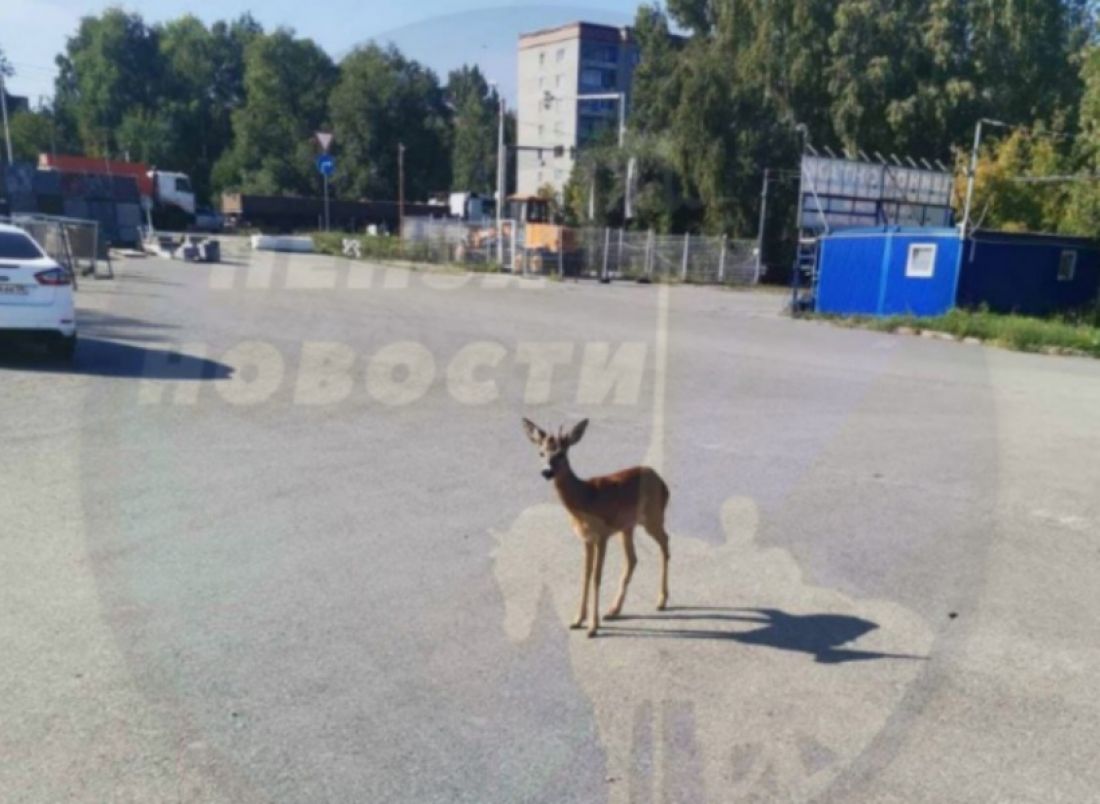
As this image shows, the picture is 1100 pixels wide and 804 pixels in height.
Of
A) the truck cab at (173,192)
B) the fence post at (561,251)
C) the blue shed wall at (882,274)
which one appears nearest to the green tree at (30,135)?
the truck cab at (173,192)

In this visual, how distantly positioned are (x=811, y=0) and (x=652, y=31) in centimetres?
1470

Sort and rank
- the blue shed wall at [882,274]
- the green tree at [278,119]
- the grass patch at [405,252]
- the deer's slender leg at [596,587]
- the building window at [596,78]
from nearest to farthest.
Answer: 1. the deer's slender leg at [596,587]
2. the blue shed wall at [882,274]
3. the grass patch at [405,252]
4. the building window at [596,78]
5. the green tree at [278,119]

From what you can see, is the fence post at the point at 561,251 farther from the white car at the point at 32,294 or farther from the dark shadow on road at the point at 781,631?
the dark shadow on road at the point at 781,631

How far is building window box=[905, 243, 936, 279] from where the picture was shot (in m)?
24.9

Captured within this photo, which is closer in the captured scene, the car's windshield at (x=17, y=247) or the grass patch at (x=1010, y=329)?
the car's windshield at (x=17, y=247)

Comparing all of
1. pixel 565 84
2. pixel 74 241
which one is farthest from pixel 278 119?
pixel 74 241

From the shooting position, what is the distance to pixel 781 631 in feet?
16.1

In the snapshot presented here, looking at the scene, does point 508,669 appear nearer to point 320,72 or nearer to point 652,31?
point 652,31

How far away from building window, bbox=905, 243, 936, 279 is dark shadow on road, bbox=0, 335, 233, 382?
1986 centimetres

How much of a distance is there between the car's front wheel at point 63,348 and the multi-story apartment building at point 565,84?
6931cm

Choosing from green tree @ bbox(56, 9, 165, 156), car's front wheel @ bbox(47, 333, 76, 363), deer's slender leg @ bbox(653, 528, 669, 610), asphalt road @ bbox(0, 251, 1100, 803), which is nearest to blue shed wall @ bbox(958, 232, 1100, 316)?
asphalt road @ bbox(0, 251, 1100, 803)

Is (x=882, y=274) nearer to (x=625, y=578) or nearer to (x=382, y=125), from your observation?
(x=625, y=578)

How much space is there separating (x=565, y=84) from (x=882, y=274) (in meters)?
63.1

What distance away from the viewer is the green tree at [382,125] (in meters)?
83.5
